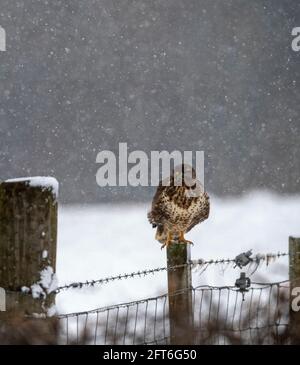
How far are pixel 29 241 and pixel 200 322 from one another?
413mm

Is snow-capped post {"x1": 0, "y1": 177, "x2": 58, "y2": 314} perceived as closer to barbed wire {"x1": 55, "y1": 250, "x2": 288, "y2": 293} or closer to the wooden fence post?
barbed wire {"x1": 55, "y1": 250, "x2": 288, "y2": 293}

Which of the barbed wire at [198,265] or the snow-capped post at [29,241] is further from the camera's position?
the barbed wire at [198,265]

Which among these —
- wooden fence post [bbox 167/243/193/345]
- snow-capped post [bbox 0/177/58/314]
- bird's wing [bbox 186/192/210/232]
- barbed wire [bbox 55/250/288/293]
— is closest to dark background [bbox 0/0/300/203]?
bird's wing [bbox 186/192/210/232]

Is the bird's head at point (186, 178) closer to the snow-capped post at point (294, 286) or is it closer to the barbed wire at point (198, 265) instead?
the barbed wire at point (198, 265)

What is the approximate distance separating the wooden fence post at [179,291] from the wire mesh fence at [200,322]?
0.02 meters

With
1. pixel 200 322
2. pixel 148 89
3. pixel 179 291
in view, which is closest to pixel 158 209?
pixel 179 291

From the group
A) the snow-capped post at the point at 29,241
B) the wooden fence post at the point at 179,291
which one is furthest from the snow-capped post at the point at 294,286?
the snow-capped post at the point at 29,241

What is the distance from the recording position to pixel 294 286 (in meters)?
1.55

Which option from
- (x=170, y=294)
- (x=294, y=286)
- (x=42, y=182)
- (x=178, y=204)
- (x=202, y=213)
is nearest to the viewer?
(x=42, y=182)

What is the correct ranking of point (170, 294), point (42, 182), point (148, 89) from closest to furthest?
point (42, 182) → point (170, 294) → point (148, 89)

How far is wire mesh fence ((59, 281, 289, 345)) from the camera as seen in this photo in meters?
1.14

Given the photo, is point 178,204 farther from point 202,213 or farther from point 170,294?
point 170,294

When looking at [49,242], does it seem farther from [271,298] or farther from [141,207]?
[141,207]

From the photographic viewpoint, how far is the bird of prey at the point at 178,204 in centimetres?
238
